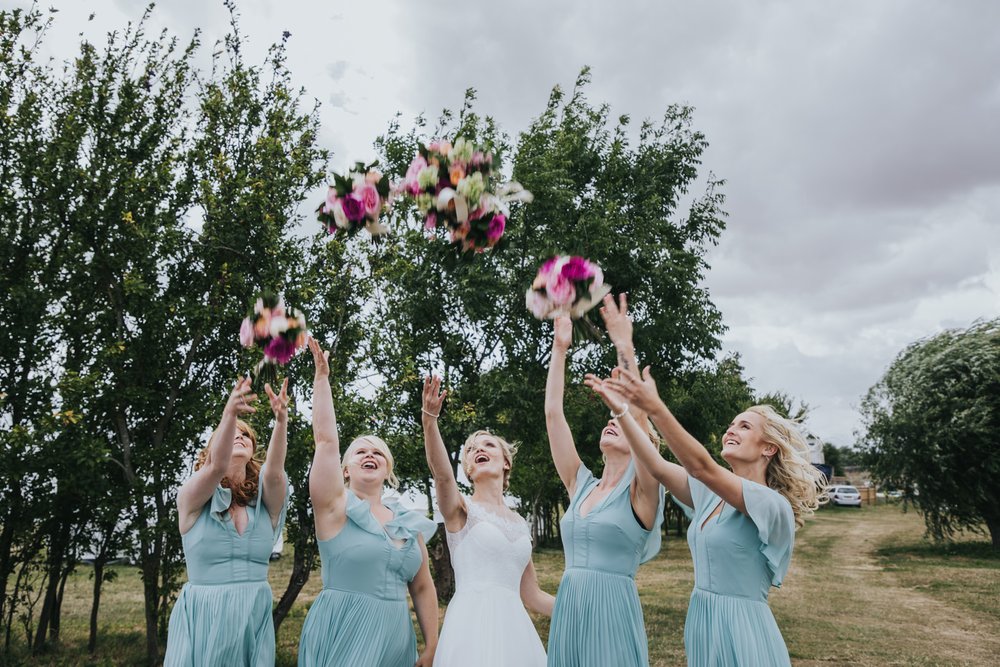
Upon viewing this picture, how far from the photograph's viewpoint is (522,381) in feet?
43.4

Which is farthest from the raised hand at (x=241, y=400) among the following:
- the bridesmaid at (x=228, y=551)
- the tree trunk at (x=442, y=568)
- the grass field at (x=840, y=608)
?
the tree trunk at (x=442, y=568)

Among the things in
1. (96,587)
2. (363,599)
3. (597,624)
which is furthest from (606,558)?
(96,587)

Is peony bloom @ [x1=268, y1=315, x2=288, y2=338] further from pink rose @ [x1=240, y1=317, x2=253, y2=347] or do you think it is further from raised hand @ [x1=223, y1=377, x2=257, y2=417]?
raised hand @ [x1=223, y1=377, x2=257, y2=417]

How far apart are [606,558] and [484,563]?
0.74 metres

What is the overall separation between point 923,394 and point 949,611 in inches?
415

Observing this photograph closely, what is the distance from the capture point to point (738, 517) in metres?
3.80

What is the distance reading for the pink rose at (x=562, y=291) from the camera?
4.24m

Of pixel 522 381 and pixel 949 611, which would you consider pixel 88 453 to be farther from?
pixel 949 611

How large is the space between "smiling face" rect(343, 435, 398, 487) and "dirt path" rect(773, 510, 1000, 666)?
802cm

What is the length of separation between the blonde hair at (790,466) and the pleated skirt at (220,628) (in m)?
2.92

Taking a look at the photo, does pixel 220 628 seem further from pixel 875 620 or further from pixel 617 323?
pixel 875 620

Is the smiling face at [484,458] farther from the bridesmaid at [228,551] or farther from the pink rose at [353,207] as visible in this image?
the pink rose at [353,207]

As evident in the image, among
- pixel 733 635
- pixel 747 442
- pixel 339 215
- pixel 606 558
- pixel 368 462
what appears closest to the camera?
pixel 733 635

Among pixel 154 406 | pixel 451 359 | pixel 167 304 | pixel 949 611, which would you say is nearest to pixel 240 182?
pixel 167 304
